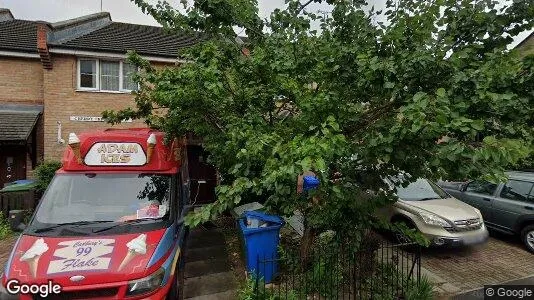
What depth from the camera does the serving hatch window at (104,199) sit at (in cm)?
430

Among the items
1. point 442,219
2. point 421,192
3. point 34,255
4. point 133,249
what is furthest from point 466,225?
point 34,255

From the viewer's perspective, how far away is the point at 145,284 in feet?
11.7

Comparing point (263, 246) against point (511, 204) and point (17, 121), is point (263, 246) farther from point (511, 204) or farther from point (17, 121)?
point (17, 121)

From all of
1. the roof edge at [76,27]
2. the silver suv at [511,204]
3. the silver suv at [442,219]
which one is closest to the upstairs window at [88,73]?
the roof edge at [76,27]

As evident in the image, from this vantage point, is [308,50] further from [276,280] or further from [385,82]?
[276,280]

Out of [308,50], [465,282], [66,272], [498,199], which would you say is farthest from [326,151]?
[498,199]

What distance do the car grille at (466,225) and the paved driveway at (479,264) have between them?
0.51m

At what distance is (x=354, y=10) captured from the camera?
14.8 feet

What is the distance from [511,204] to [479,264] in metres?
1.98

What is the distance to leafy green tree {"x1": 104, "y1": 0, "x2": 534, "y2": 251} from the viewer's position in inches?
117

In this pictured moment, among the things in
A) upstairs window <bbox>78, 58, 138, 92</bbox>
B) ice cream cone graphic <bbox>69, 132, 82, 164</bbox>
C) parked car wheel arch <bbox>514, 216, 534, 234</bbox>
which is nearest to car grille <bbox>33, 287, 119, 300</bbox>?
ice cream cone graphic <bbox>69, 132, 82, 164</bbox>

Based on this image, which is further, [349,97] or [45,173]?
[45,173]

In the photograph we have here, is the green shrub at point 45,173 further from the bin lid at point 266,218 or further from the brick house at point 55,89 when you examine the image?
the bin lid at point 266,218

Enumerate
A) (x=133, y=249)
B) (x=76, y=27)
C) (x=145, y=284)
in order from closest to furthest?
(x=145, y=284)
(x=133, y=249)
(x=76, y=27)
